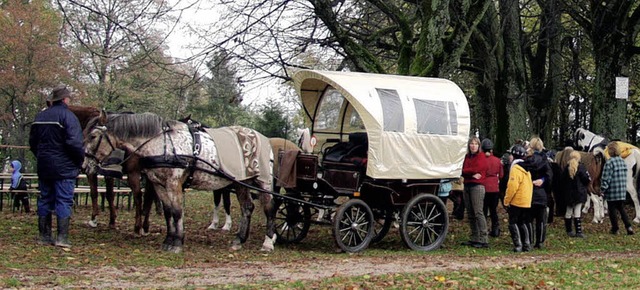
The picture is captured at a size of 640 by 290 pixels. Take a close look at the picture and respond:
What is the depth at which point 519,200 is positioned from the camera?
37.5 ft

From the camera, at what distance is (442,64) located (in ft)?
48.3

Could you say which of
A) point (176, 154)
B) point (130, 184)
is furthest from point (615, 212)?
point (130, 184)

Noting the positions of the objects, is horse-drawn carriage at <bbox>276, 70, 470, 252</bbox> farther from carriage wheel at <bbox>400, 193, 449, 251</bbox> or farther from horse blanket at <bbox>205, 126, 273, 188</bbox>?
horse blanket at <bbox>205, 126, 273, 188</bbox>

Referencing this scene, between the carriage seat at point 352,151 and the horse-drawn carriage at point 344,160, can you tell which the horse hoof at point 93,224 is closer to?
the horse-drawn carriage at point 344,160

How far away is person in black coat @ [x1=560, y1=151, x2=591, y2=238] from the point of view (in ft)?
44.7

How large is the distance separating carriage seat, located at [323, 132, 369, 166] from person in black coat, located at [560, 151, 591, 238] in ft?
15.4

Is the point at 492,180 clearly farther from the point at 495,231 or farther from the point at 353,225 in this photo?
the point at 353,225

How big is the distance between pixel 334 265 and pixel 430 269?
1.22 metres

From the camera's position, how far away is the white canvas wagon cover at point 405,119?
10656mm

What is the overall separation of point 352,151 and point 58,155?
430cm

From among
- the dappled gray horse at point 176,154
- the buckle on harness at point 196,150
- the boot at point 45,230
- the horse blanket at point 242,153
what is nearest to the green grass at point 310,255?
the boot at point 45,230

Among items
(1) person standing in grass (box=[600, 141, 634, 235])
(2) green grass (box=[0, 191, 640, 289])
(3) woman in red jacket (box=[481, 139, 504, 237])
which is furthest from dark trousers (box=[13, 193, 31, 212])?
(1) person standing in grass (box=[600, 141, 634, 235])

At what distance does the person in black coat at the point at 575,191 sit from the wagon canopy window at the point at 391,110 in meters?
4.54

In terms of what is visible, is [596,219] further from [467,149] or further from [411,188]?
[411,188]
